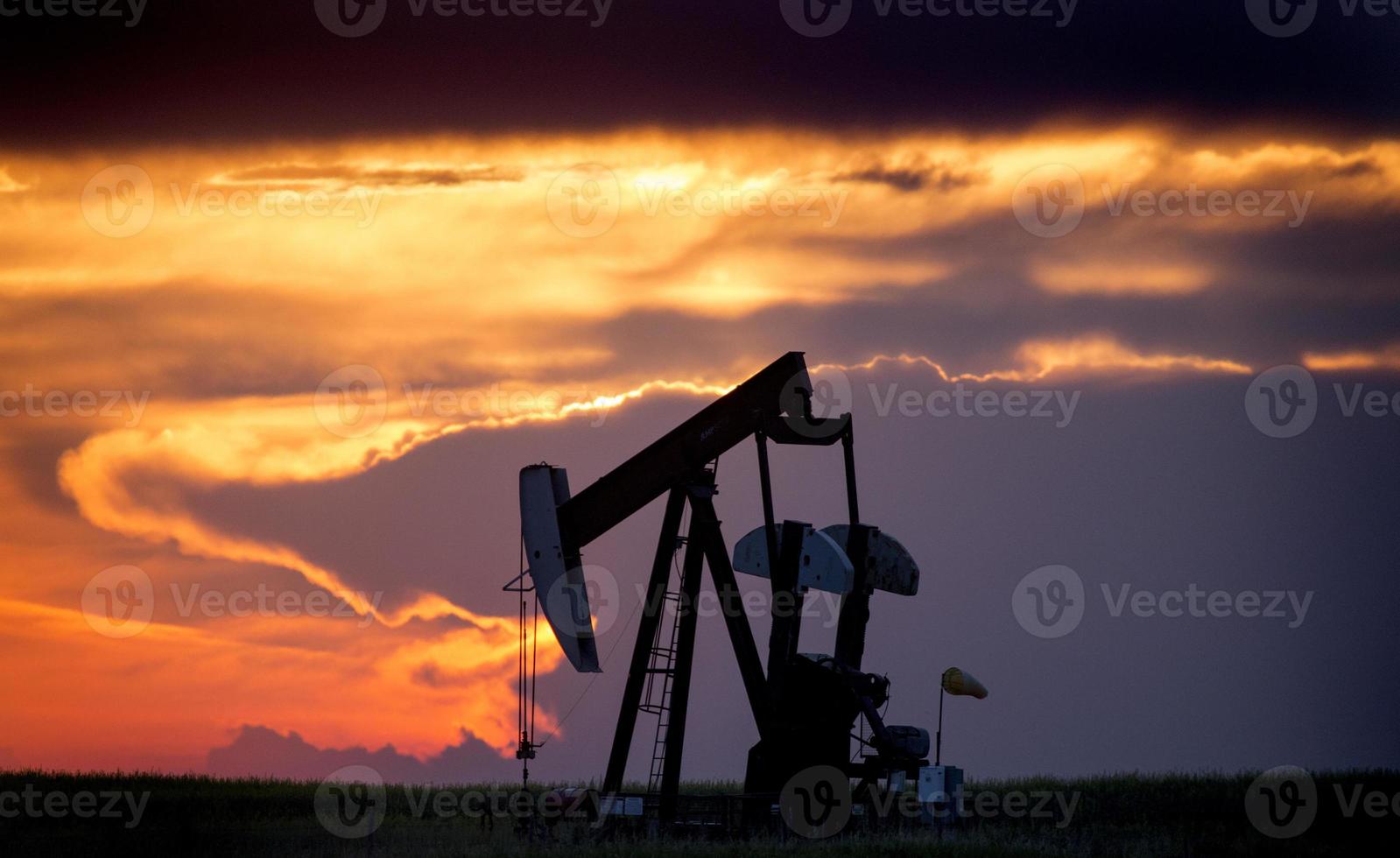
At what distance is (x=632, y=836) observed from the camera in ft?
78.2

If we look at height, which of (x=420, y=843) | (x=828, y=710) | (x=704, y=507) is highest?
(x=704, y=507)

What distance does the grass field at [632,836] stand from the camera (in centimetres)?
2306

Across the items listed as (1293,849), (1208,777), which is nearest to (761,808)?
(1293,849)

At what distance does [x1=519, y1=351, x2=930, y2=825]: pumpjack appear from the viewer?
2403 centimetres

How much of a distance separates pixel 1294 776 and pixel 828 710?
10708 millimetres

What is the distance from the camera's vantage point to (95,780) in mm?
30969

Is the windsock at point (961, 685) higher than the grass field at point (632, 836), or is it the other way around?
the windsock at point (961, 685)

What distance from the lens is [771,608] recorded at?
79.1 feet

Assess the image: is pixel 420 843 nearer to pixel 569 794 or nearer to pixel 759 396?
pixel 569 794

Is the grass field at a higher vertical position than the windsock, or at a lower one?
lower

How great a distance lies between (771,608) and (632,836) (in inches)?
139

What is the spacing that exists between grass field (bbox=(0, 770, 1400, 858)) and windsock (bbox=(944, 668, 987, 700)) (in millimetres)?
1848

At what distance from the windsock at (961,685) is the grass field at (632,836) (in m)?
1.85

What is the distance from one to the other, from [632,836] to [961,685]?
4845 millimetres
